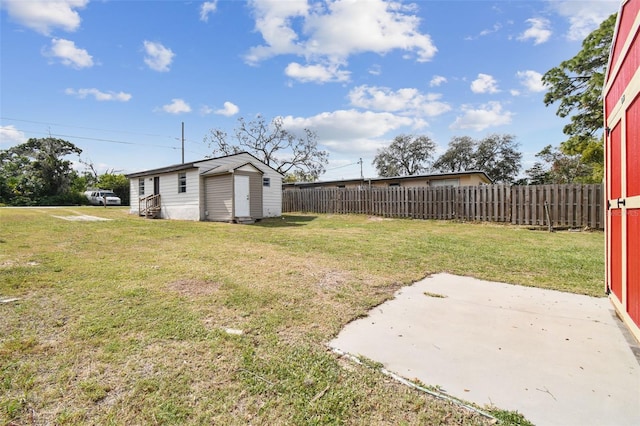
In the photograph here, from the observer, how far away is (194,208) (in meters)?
15.0

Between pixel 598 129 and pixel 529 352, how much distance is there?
683 inches

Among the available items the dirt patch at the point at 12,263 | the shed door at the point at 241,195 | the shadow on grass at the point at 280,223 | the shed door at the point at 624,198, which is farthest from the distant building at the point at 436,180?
the dirt patch at the point at 12,263

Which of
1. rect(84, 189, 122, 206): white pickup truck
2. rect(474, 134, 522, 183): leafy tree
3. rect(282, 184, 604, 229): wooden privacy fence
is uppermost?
rect(474, 134, 522, 183): leafy tree

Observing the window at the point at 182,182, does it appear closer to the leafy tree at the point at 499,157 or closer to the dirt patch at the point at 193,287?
the dirt patch at the point at 193,287

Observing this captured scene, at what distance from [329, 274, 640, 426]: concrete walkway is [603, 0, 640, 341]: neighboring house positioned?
0.37 meters

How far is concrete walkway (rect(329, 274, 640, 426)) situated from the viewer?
1.73 metres

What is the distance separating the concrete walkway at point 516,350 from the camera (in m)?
1.73

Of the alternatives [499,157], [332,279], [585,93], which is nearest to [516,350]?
[332,279]

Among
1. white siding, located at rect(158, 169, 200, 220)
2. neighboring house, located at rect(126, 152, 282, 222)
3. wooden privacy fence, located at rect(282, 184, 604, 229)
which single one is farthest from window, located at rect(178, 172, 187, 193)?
wooden privacy fence, located at rect(282, 184, 604, 229)

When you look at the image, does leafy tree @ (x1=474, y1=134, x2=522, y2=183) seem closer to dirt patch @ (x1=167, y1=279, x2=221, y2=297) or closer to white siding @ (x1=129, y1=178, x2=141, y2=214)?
white siding @ (x1=129, y1=178, x2=141, y2=214)

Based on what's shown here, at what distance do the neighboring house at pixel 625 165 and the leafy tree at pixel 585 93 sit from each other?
12307 millimetres

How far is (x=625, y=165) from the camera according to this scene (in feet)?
8.84

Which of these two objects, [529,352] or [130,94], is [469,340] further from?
[130,94]

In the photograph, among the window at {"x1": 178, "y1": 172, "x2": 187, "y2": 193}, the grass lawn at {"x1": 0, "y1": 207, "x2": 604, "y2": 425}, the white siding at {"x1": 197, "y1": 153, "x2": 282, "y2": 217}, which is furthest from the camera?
the white siding at {"x1": 197, "y1": 153, "x2": 282, "y2": 217}
